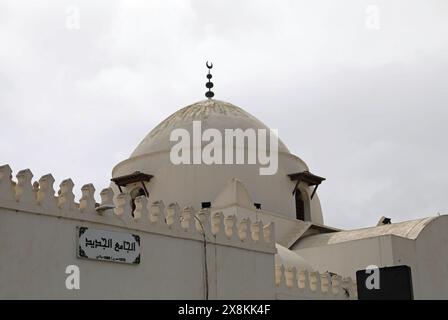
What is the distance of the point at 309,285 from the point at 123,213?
20.4ft

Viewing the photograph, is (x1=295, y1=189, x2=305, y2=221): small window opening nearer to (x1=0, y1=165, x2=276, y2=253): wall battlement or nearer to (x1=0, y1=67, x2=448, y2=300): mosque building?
(x1=0, y1=67, x2=448, y2=300): mosque building

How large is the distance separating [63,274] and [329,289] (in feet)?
27.2

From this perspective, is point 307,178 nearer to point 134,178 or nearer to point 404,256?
point 404,256

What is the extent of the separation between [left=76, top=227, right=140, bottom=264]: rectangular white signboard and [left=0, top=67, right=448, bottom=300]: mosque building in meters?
0.02

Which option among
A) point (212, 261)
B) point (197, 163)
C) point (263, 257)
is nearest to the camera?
point (212, 261)

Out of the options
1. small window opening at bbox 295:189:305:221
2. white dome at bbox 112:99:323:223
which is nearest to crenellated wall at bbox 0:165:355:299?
white dome at bbox 112:99:323:223

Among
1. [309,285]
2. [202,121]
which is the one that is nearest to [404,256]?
[309,285]

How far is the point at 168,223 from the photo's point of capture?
48.4ft

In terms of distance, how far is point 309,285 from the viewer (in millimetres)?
17953

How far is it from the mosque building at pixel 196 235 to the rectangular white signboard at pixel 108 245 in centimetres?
2

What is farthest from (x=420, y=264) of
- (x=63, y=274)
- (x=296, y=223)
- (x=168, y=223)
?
(x=63, y=274)

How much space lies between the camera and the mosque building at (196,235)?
40.4 ft
